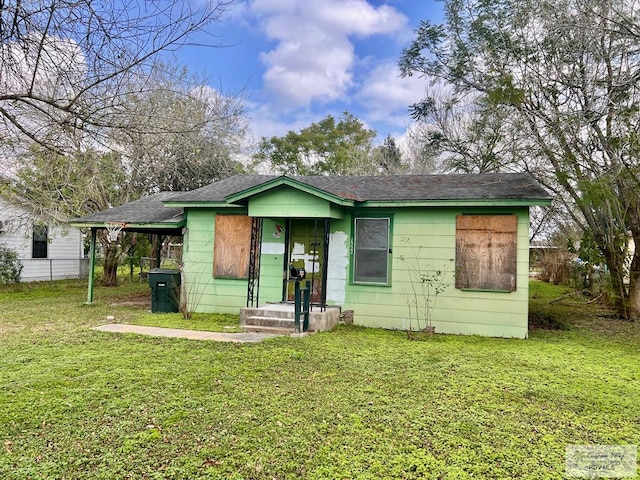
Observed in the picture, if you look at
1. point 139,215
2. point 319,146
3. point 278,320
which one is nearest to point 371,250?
point 278,320

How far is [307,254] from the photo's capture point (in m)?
9.30

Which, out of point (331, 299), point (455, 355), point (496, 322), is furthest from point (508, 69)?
point (455, 355)

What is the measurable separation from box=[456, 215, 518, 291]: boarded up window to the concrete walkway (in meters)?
3.68

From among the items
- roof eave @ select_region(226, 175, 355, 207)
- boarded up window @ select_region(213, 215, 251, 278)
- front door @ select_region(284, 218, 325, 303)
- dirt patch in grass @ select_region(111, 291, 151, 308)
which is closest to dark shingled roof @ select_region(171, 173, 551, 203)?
roof eave @ select_region(226, 175, 355, 207)

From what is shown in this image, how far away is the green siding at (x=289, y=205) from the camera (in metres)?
8.26

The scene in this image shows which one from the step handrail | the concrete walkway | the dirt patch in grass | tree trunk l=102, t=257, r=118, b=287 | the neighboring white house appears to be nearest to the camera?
the concrete walkway

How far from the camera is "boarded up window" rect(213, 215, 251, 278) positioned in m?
9.48

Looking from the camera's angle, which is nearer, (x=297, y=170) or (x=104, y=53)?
(x=104, y=53)

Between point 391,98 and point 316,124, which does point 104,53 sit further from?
point 316,124

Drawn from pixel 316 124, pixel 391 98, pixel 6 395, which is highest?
pixel 316 124

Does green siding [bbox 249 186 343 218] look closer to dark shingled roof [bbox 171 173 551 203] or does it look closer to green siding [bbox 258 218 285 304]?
dark shingled roof [bbox 171 173 551 203]

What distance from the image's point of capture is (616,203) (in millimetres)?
9227

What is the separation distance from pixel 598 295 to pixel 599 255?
2372 millimetres

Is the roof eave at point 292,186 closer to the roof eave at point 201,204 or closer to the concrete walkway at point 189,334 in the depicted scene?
the roof eave at point 201,204
